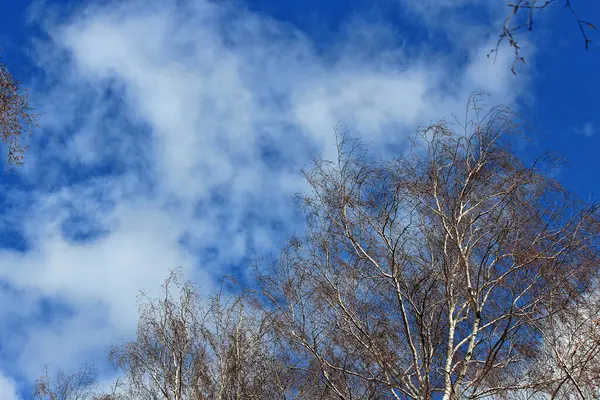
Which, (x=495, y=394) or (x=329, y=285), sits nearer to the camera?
(x=495, y=394)

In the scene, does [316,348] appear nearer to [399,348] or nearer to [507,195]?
[399,348]

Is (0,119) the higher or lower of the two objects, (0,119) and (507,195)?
the higher

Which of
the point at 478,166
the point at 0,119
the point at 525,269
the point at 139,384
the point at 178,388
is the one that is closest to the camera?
the point at 0,119

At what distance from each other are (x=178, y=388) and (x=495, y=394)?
8290mm

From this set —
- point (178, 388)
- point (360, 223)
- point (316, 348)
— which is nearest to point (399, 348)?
point (316, 348)

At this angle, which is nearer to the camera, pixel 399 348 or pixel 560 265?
pixel 560 265

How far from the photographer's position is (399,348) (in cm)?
1023

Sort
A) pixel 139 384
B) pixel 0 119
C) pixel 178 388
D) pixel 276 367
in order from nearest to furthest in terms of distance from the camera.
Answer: pixel 0 119, pixel 276 367, pixel 178 388, pixel 139 384

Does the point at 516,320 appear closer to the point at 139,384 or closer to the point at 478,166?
the point at 478,166

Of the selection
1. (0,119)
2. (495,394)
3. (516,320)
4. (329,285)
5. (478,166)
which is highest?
(0,119)

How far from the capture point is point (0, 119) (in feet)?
25.7

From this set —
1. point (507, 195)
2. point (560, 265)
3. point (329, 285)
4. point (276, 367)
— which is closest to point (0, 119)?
point (329, 285)

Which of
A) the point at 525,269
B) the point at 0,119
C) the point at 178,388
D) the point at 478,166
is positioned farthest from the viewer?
the point at 178,388

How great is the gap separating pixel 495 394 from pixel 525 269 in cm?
213
